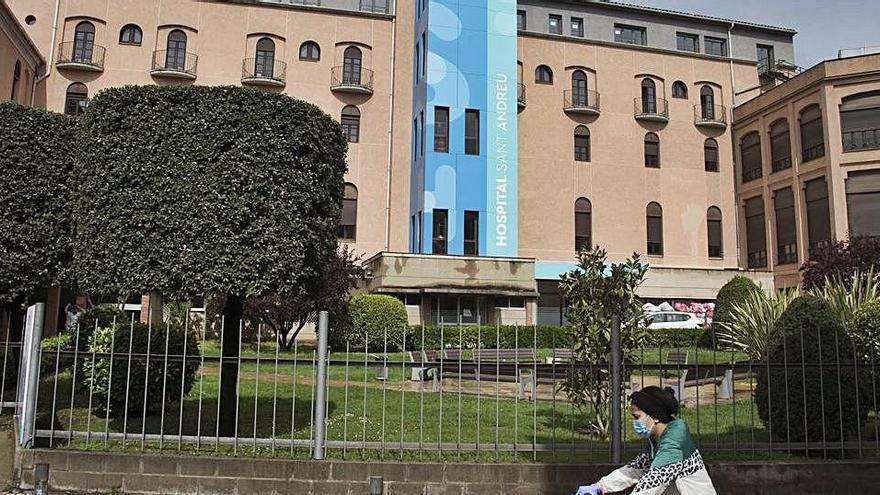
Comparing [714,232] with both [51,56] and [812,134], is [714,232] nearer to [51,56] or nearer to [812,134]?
[812,134]

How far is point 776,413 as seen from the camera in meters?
8.16

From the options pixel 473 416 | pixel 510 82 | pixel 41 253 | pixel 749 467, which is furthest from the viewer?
pixel 510 82

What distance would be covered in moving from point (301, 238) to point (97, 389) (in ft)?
12.5

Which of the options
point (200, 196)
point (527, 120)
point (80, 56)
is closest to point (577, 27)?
point (527, 120)

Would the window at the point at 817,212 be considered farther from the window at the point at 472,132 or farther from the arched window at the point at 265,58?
the arched window at the point at 265,58

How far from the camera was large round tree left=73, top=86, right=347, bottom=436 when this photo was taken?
7.89m

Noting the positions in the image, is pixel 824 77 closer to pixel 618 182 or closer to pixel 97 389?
pixel 618 182

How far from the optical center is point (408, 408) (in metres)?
11.2

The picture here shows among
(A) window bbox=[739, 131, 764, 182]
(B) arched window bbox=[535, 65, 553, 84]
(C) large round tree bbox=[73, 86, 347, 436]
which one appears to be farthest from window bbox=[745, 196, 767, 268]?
(C) large round tree bbox=[73, 86, 347, 436]

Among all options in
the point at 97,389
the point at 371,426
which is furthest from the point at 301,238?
the point at 97,389

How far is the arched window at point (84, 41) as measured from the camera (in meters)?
31.0

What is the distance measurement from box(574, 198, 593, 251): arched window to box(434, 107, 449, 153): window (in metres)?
8.65

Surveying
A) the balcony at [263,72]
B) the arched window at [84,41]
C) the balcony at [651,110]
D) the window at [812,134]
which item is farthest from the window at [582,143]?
the arched window at [84,41]

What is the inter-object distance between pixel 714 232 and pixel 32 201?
34280mm
